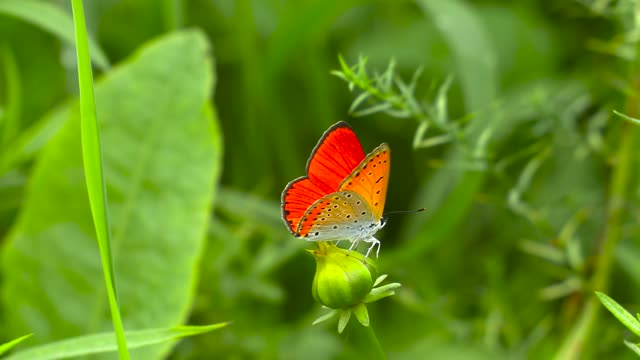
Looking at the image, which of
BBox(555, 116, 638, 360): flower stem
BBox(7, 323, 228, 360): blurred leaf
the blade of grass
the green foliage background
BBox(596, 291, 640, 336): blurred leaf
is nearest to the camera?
BBox(596, 291, 640, 336): blurred leaf

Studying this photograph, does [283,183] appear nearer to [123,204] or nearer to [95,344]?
[123,204]

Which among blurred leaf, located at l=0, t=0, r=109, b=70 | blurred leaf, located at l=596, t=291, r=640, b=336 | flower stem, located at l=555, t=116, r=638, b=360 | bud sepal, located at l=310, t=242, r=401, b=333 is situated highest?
blurred leaf, located at l=0, t=0, r=109, b=70

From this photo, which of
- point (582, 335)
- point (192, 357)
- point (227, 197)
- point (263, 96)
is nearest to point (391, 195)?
point (263, 96)

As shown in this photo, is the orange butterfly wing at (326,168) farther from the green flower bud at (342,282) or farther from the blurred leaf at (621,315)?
the blurred leaf at (621,315)

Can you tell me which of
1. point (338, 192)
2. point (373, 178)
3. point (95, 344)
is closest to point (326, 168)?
point (338, 192)

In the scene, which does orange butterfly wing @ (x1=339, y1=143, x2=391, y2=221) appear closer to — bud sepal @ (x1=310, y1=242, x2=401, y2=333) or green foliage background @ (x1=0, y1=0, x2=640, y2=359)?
bud sepal @ (x1=310, y1=242, x2=401, y2=333)

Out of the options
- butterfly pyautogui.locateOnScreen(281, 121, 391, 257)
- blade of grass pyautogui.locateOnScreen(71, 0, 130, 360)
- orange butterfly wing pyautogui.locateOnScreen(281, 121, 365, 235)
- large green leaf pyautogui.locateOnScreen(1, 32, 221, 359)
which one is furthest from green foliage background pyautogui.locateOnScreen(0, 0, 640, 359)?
blade of grass pyautogui.locateOnScreen(71, 0, 130, 360)
